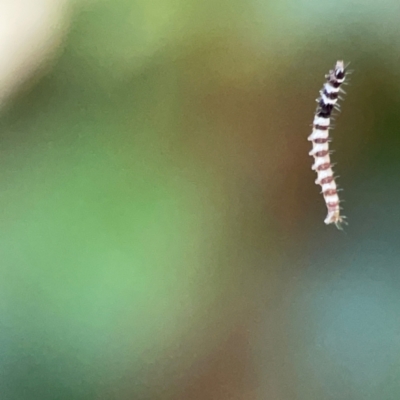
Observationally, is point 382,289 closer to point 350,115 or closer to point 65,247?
point 350,115

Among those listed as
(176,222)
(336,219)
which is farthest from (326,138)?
(176,222)

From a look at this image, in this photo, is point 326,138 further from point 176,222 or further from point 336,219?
point 176,222

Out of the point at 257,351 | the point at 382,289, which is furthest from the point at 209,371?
the point at 382,289

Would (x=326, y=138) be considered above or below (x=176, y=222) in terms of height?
above

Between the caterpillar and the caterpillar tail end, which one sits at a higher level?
the caterpillar
